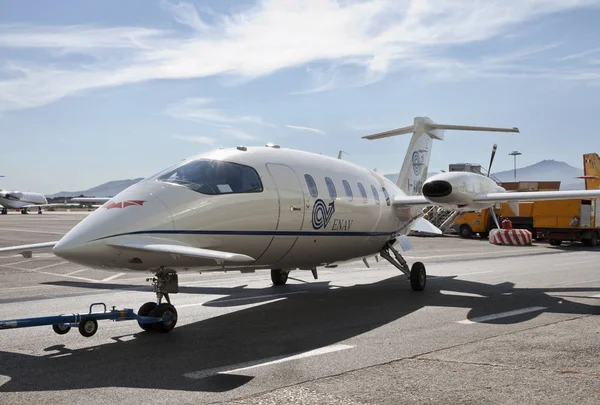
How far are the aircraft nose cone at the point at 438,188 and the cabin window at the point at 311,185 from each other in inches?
115

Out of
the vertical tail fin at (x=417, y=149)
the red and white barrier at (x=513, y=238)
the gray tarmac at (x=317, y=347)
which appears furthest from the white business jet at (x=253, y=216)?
the red and white barrier at (x=513, y=238)

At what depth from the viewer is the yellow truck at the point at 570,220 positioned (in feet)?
109

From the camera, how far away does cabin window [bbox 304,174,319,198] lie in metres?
11.2

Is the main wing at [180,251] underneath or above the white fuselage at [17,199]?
underneath

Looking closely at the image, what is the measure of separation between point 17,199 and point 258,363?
97761mm

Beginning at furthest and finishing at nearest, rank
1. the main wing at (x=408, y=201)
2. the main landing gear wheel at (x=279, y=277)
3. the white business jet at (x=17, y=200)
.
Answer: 1. the white business jet at (x=17, y=200)
2. the main landing gear wheel at (x=279, y=277)
3. the main wing at (x=408, y=201)

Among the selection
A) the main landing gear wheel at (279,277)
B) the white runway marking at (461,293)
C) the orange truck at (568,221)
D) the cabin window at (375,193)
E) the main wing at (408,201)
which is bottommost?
the white runway marking at (461,293)

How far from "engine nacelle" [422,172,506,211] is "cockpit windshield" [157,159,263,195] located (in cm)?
460

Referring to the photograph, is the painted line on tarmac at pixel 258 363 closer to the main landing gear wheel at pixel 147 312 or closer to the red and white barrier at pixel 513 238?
the main landing gear wheel at pixel 147 312

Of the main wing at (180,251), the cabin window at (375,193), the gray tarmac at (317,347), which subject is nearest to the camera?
the gray tarmac at (317,347)

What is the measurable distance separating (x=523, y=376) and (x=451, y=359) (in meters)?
0.93

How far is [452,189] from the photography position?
1296cm

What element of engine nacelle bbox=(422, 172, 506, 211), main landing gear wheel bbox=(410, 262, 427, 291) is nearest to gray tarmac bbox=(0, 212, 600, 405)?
main landing gear wheel bbox=(410, 262, 427, 291)

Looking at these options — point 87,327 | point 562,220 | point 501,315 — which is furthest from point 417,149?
point 562,220
